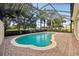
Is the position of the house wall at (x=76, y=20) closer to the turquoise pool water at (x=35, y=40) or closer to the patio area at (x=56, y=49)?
the patio area at (x=56, y=49)

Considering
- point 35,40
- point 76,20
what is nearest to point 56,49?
point 35,40

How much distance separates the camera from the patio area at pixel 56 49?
460 centimetres

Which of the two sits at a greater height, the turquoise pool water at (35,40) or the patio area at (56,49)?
the turquoise pool water at (35,40)

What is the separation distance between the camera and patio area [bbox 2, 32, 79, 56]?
4602 millimetres

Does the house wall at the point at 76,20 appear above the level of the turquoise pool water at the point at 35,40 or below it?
above

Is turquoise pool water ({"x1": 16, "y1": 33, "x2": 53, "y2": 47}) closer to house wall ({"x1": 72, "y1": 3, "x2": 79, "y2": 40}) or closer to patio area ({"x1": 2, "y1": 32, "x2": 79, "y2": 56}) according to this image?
patio area ({"x1": 2, "y1": 32, "x2": 79, "y2": 56})

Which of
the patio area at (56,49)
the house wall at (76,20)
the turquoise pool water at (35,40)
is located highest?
the house wall at (76,20)

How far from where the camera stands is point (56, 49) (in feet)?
15.1

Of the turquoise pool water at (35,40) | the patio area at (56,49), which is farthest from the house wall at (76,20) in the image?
the turquoise pool water at (35,40)

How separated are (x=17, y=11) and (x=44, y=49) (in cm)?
86

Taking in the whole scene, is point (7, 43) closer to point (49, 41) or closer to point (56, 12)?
point (49, 41)

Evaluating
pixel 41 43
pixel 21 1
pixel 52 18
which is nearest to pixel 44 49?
pixel 41 43

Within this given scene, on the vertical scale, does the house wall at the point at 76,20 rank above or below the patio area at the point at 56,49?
above

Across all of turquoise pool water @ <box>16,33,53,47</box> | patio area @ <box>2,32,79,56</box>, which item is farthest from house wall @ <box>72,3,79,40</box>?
turquoise pool water @ <box>16,33,53,47</box>
